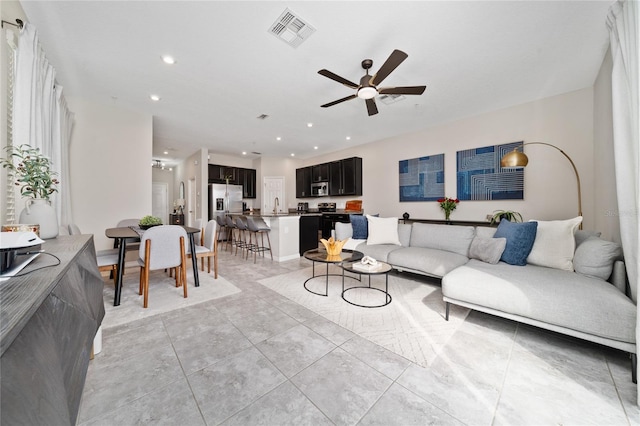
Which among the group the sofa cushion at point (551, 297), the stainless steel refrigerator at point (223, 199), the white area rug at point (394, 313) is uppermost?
the stainless steel refrigerator at point (223, 199)

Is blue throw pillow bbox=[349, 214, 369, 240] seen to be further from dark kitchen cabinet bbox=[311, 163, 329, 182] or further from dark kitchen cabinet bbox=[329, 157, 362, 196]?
dark kitchen cabinet bbox=[311, 163, 329, 182]

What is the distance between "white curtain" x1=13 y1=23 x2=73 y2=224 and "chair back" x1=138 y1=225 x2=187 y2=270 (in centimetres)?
97

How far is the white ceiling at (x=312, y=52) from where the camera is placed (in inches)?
78.0

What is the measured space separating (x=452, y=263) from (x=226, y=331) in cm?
256

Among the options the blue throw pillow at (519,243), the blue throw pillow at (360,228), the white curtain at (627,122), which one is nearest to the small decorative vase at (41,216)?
the blue throw pillow at (360,228)

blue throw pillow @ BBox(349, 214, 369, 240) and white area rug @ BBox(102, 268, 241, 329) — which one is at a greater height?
blue throw pillow @ BBox(349, 214, 369, 240)

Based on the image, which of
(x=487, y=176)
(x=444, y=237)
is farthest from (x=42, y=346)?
(x=487, y=176)

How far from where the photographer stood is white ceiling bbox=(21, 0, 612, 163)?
78.0 inches

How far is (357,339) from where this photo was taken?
1.90 m

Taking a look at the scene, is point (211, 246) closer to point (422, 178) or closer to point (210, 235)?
point (210, 235)

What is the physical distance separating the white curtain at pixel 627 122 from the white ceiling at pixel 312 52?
53 centimetres

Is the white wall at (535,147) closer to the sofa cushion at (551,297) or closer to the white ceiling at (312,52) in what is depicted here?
the white ceiling at (312,52)

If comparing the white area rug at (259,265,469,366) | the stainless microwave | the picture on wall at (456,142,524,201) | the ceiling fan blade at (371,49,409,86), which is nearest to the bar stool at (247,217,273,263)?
the white area rug at (259,265,469,366)

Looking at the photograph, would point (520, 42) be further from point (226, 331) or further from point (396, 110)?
point (226, 331)
